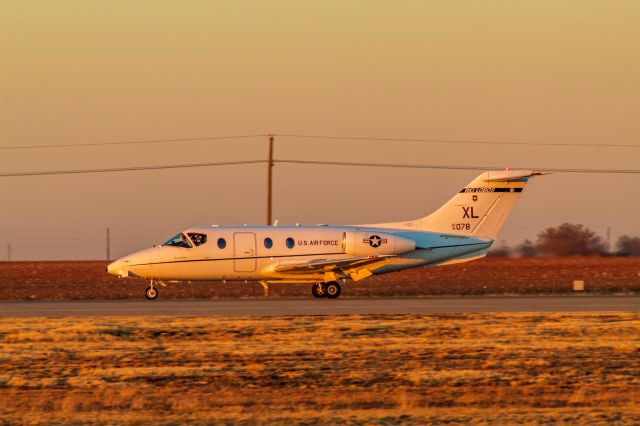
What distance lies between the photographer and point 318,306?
2978cm

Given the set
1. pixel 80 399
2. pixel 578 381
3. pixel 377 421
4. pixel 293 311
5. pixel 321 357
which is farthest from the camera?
pixel 293 311

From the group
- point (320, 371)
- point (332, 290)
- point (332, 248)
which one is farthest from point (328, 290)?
point (320, 371)

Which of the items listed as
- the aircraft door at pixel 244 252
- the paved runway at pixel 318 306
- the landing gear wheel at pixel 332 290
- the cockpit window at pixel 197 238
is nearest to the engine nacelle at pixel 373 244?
the landing gear wheel at pixel 332 290

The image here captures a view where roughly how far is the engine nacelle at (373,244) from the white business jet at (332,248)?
34 mm

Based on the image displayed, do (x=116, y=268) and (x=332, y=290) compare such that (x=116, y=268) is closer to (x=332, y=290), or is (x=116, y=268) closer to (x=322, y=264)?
(x=322, y=264)

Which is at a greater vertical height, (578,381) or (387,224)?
(387,224)

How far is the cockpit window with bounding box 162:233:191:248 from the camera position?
115ft

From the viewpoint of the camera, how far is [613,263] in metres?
67.6

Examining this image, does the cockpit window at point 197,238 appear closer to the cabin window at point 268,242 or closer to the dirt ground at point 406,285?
the cabin window at point 268,242

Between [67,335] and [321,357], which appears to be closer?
[321,357]

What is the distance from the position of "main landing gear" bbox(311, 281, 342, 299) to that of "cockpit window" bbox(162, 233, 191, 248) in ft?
15.4

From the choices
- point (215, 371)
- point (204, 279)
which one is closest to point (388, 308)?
point (204, 279)

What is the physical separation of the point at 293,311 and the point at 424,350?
971 centimetres

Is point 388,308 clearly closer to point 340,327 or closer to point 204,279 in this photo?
point 340,327
